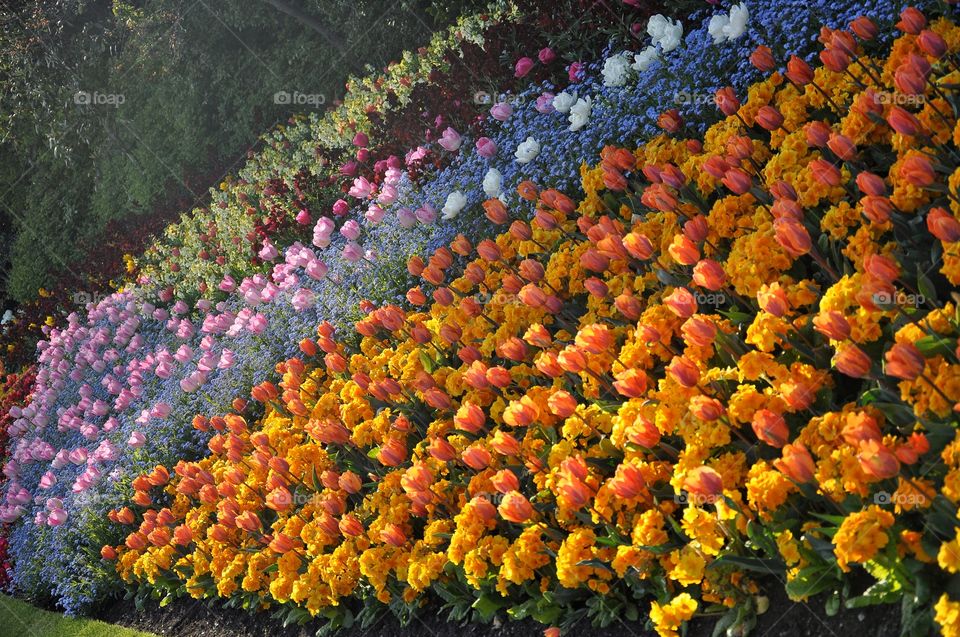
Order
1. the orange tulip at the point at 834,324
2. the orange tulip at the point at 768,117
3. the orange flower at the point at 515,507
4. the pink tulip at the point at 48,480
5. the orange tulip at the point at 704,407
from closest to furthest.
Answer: the orange tulip at the point at 834,324
the orange tulip at the point at 704,407
the orange flower at the point at 515,507
the orange tulip at the point at 768,117
the pink tulip at the point at 48,480

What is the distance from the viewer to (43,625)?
7.11 metres

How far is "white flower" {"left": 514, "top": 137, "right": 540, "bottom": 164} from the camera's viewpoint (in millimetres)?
5613

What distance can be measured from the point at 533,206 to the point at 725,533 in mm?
3083

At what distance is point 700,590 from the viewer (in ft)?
11.0

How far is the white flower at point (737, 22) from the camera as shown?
4.79m

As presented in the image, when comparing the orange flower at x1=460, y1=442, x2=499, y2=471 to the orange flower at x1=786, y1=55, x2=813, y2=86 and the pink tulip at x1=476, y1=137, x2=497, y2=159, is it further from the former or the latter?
the pink tulip at x1=476, y1=137, x2=497, y2=159

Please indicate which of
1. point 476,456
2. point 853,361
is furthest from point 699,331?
point 476,456

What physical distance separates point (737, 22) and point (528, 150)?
140 centimetres

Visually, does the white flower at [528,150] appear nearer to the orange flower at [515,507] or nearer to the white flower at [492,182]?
the white flower at [492,182]

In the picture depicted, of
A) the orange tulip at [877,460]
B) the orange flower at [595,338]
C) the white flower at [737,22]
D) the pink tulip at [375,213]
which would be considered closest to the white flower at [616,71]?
the white flower at [737,22]

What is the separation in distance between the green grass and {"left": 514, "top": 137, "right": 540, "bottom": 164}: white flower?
3747mm

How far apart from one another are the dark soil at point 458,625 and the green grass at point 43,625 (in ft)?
0.42

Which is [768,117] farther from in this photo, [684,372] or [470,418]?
[470,418]

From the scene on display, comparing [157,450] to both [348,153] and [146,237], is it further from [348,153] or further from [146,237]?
[146,237]
